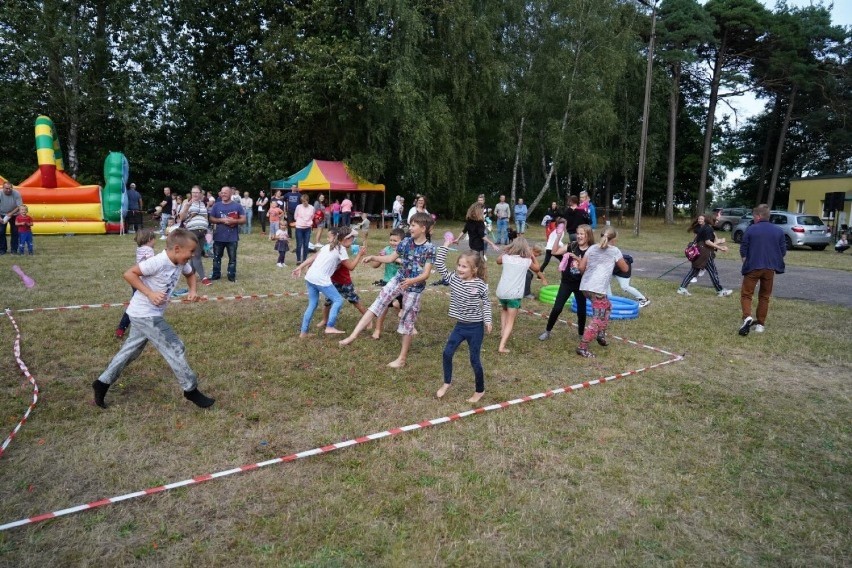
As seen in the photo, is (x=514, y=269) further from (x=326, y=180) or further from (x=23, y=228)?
(x=326, y=180)

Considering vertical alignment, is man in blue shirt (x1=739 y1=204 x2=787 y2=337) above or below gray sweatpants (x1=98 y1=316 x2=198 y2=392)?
above

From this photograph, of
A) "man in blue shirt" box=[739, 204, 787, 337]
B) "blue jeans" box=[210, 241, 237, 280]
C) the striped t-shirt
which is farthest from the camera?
"blue jeans" box=[210, 241, 237, 280]

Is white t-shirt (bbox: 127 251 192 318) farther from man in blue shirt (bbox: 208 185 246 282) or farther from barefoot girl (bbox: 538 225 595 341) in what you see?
man in blue shirt (bbox: 208 185 246 282)

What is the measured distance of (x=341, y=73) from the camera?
25.2m

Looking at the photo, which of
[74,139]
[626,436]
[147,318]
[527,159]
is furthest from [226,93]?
[626,436]

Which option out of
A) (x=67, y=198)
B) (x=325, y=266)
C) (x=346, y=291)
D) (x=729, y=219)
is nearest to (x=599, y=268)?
(x=346, y=291)

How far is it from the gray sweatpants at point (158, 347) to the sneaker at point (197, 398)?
2.0 inches

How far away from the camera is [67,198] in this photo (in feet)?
65.5

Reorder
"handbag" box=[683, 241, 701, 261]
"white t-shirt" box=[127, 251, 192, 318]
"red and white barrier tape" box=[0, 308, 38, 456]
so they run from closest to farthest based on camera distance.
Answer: "red and white barrier tape" box=[0, 308, 38, 456] → "white t-shirt" box=[127, 251, 192, 318] → "handbag" box=[683, 241, 701, 261]

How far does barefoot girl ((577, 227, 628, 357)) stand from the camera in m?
6.91

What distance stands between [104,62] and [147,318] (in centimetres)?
2763

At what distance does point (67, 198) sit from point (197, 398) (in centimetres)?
1871

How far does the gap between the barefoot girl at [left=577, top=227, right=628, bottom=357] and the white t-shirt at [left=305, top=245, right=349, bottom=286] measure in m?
2.98

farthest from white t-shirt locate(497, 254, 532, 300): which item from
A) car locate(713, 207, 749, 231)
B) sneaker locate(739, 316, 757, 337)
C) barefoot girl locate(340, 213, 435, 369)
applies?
car locate(713, 207, 749, 231)
